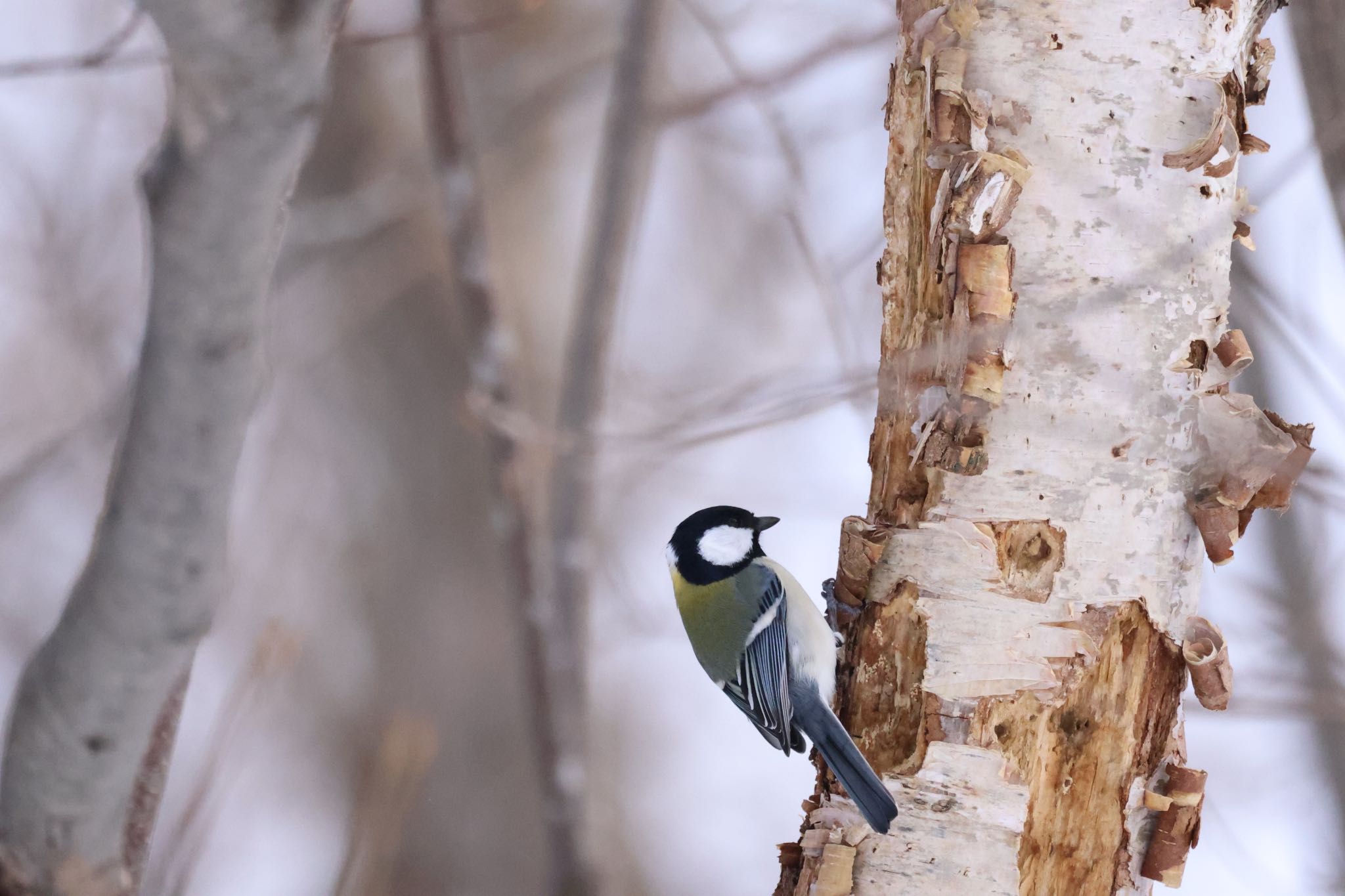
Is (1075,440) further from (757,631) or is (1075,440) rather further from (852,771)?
(757,631)

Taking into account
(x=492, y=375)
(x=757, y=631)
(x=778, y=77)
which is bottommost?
(x=757, y=631)

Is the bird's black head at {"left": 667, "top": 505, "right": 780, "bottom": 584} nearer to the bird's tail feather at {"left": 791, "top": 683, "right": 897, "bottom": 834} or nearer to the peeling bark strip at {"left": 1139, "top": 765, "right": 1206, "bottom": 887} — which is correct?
the bird's tail feather at {"left": 791, "top": 683, "right": 897, "bottom": 834}

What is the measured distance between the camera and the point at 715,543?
2.28m

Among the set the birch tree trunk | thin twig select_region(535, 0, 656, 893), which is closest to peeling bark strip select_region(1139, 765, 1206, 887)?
the birch tree trunk

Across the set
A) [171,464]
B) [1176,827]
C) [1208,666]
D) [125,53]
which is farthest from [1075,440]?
[125,53]

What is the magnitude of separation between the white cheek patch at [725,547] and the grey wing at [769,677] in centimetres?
13

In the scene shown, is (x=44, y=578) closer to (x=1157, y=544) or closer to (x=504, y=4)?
(x=504, y=4)

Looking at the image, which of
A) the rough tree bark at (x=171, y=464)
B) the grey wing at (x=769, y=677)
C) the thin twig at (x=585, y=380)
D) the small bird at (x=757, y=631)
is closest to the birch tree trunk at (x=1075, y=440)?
the small bird at (x=757, y=631)

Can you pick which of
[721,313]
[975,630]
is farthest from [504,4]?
[975,630]

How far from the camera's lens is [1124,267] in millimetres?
1252

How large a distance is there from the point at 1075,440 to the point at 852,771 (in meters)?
0.48

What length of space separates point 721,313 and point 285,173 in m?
3.53

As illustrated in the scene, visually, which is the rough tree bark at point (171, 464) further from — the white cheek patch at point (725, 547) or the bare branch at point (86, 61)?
the white cheek patch at point (725, 547)

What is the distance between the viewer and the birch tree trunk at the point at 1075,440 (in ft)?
4.09
